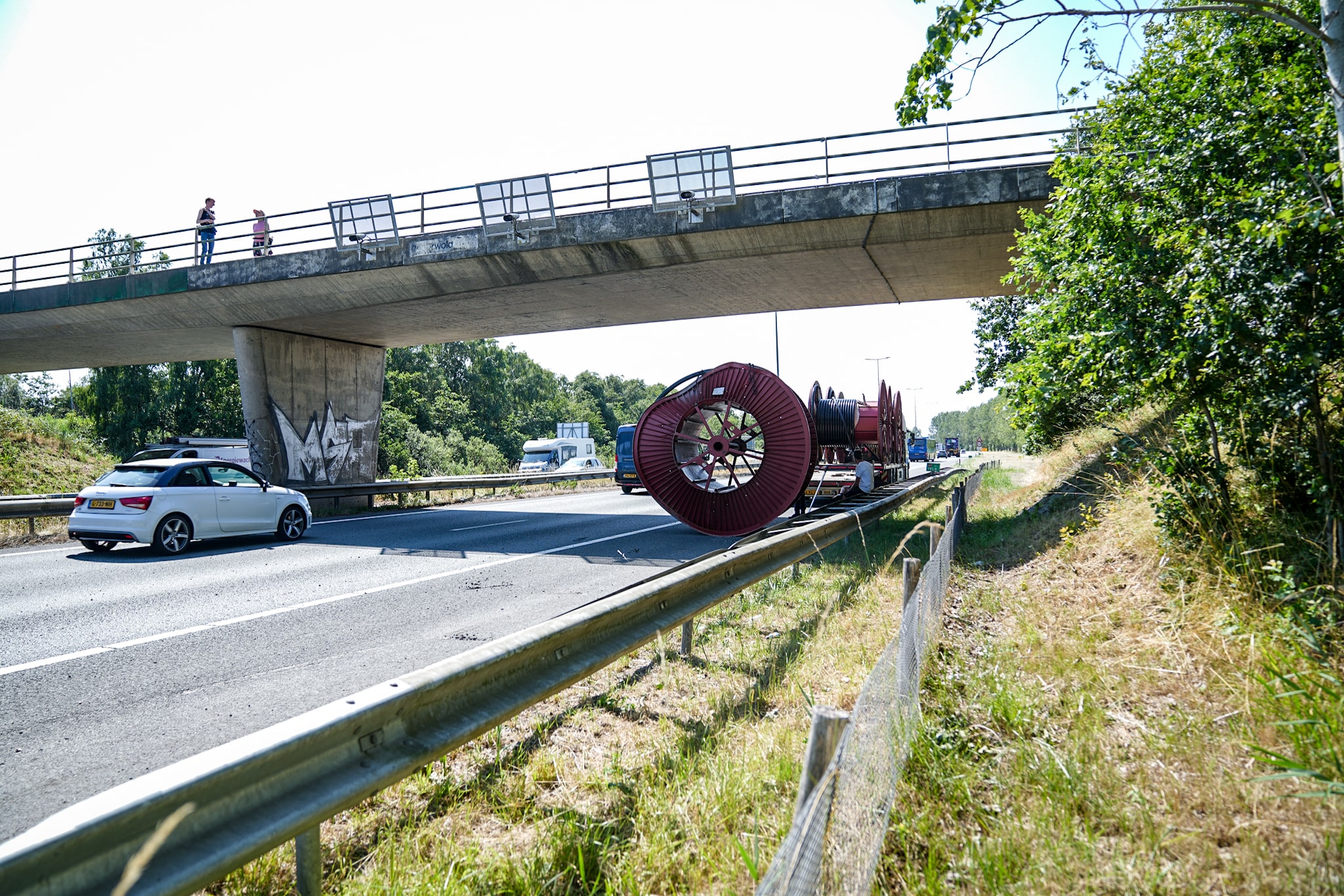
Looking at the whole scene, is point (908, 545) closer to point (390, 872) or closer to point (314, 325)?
point (390, 872)

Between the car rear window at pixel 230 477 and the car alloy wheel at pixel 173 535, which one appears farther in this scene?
the car rear window at pixel 230 477

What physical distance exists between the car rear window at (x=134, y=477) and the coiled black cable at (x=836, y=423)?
12349mm

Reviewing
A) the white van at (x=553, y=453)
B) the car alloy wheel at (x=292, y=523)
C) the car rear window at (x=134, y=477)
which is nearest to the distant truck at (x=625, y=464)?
the car alloy wheel at (x=292, y=523)

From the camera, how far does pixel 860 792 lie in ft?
8.16

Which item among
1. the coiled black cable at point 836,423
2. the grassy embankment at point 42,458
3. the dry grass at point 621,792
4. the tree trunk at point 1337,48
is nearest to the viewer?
the dry grass at point 621,792

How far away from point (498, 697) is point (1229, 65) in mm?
6873

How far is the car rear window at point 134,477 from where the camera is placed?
37.2 feet

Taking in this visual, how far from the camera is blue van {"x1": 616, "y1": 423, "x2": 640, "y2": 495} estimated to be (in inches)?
1035

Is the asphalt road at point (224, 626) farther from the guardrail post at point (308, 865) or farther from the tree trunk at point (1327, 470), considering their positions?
the tree trunk at point (1327, 470)

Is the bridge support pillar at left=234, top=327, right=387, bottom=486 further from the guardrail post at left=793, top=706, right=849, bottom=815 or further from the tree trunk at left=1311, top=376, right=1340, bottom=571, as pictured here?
the tree trunk at left=1311, top=376, right=1340, bottom=571

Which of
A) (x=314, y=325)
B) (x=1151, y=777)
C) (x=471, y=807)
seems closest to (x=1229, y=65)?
(x=1151, y=777)

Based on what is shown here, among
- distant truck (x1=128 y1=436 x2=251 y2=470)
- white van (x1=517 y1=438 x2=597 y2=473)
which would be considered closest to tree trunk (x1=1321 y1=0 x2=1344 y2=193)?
distant truck (x1=128 y1=436 x2=251 y2=470)

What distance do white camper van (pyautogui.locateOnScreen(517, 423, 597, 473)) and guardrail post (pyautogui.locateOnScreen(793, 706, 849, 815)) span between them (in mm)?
39634

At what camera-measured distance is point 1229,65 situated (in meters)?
5.68
